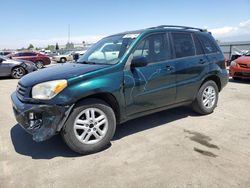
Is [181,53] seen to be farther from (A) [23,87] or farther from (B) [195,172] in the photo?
(A) [23,87]

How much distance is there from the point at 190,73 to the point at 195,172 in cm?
230

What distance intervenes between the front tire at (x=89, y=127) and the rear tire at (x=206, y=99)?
7.27 ft

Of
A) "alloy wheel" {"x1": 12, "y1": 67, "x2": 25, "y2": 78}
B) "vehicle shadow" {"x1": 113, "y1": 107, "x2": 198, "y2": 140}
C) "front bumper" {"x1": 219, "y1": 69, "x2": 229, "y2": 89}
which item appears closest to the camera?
"vehicle shadow" {"x1": 113, "y1": 107, "x2": 198, "y2": 140}

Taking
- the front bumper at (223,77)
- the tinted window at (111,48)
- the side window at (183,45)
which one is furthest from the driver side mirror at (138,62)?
the front bumper at (223,77)

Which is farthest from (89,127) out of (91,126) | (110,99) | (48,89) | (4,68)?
(4,68)

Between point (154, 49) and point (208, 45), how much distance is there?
5.46ft

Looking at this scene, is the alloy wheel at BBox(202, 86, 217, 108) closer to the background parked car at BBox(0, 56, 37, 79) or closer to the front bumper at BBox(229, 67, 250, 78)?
the front bumper at BBox(229, 67, 250, 78)

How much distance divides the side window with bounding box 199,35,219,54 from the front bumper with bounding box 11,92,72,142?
3.30m

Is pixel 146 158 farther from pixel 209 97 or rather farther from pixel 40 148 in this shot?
pixel 209 97

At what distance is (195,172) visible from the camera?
10.5 feet

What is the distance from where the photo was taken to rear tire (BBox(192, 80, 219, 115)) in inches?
212

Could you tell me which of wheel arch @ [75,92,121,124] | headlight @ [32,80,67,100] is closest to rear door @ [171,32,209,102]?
wheel arch @ [75,92,121,124]

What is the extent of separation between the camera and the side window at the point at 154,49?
4.30 m

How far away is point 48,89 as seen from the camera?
11.6ft
